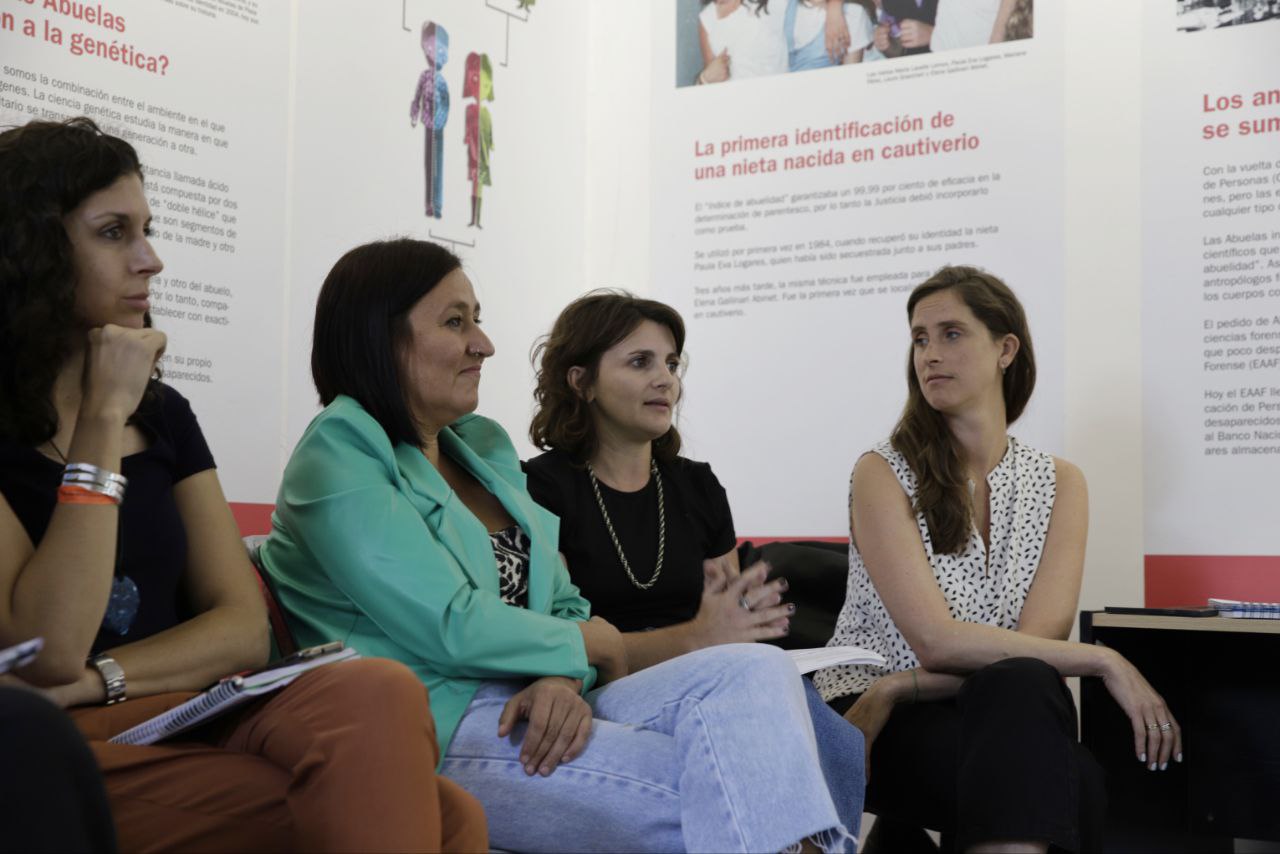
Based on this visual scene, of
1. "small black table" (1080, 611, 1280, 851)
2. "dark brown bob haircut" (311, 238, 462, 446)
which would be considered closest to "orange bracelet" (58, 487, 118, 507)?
"dark brown bob haircut" (311, 238, 462, 446)

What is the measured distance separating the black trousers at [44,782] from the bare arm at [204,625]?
37 centimetres

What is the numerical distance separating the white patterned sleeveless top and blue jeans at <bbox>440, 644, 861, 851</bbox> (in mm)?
746

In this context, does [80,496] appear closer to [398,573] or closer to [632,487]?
[398,573]

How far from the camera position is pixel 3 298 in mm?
1847

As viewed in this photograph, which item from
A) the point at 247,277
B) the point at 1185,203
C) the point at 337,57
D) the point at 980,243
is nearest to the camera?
the point at 247,277

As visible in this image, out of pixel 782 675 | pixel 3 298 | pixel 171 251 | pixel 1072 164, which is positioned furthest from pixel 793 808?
pixel 1072 164

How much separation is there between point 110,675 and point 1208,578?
3.06 meters

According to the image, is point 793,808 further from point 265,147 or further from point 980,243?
point 980,243

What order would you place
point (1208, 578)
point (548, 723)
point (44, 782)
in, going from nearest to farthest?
point (44, 782) < point (548, 723) < point (1208, 578)

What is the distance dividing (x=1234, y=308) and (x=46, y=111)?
312cm

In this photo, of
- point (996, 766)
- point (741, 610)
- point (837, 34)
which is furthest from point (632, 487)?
point (837, 34)

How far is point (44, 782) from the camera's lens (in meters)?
1.35

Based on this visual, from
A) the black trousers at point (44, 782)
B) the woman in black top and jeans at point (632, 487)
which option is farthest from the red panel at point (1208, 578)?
the black trousers at point (44, 782)

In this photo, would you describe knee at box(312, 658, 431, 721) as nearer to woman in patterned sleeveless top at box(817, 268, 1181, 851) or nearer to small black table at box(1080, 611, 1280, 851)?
woman in patterned sleeveless top at box(817, 268, 1181, 851)
